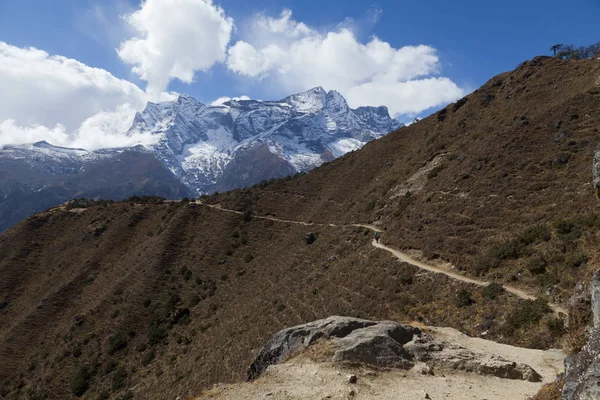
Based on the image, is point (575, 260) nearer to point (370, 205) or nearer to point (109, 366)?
point (370, 205)

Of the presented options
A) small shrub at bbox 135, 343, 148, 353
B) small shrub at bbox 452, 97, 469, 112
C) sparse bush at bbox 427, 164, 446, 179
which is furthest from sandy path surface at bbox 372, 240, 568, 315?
small shrub at bbox 452, 97, 469, 112

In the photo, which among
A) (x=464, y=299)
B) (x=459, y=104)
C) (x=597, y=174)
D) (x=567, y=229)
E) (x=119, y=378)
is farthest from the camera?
(x=459, y=104)

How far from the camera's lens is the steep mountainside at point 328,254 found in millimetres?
25562

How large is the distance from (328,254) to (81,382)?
33.8 m

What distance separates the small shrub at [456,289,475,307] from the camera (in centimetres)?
2366

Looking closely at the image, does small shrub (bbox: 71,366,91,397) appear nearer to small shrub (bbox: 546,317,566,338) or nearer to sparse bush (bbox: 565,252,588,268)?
small shrub (bbox: 546,317,566,338)

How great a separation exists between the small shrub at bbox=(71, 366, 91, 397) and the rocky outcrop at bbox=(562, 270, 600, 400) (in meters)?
50.2

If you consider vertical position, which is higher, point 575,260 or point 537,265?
point 575,260

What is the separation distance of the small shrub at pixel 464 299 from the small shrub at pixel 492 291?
893 millimetres

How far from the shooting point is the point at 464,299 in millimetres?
23875

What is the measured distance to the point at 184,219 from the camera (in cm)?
7150

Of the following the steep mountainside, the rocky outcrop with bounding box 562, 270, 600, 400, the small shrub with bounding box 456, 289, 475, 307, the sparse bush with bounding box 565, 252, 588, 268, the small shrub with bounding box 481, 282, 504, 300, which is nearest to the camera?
the rocky outcrop with bounding box 562, 270, 600, 400

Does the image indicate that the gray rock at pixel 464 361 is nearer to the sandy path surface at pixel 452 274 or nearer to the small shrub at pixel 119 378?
the sandy path surface at pixel 452 274

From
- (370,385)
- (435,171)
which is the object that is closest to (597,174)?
(370,385)
